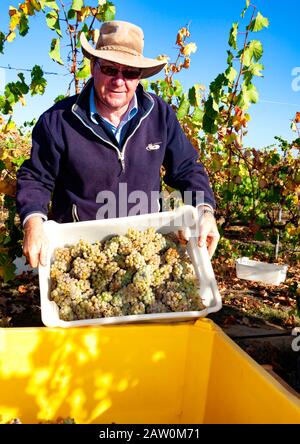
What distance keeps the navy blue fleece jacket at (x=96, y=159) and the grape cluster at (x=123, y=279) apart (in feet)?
1.41

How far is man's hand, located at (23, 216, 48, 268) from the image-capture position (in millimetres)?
1635

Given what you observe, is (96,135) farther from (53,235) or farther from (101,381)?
(101,381)

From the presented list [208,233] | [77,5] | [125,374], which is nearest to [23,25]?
[77,5]

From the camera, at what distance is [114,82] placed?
2.11 m

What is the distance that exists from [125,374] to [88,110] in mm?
1282

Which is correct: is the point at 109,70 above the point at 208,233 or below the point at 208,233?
above

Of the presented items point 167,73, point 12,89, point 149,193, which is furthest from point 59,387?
point 167,73

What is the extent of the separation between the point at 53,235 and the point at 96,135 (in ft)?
2.09

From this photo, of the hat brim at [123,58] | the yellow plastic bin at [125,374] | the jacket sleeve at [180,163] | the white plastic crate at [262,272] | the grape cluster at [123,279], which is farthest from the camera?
the white plastic crate at [262,272]

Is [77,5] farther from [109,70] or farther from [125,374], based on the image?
[125,374]

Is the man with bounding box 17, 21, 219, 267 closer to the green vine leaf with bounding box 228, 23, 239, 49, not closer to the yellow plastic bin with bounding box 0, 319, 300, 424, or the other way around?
the yellow plastic bin with bounding box 0, 319, 300, 424

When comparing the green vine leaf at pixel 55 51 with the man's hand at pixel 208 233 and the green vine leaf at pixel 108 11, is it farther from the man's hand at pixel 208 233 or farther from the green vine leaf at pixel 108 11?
the man's hand at pixel 208 233

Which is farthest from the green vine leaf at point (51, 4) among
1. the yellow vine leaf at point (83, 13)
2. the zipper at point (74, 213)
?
the zipper at point (74, 213)

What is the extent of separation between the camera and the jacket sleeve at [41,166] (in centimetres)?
205
